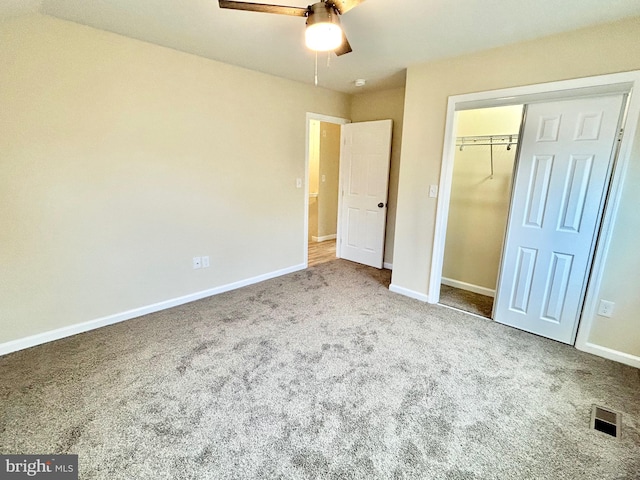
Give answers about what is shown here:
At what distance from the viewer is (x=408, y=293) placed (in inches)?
135

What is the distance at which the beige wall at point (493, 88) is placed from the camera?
6.98ft

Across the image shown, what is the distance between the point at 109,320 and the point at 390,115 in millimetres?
3999

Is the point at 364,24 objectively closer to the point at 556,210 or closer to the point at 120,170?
the point at 556,210

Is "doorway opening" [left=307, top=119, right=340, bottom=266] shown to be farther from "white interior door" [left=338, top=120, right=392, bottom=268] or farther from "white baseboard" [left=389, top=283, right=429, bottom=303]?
Result: "white baseboard" [left=389, top=283, right=429, bottom=303]

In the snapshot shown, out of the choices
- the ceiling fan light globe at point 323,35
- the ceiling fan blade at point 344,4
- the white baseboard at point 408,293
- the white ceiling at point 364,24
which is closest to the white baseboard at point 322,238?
the white baseboard at point 408,293

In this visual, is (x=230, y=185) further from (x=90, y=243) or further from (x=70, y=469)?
(x=70, y=469)

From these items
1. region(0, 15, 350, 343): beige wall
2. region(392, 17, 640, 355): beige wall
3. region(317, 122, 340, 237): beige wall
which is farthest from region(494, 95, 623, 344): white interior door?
region(317, 122, 340, 237): beige wall

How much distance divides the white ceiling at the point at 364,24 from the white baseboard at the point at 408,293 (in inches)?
88.9

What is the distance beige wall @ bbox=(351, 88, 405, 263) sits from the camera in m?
4.06

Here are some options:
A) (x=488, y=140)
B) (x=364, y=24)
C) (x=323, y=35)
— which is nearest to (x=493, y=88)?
(x=488, y=140)

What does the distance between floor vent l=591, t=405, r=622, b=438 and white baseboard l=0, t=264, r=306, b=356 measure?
10.4 feet

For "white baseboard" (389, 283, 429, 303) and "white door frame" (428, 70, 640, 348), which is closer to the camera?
"white door frame" (428, 70, 640, 348)

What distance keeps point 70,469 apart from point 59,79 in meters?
2.52
